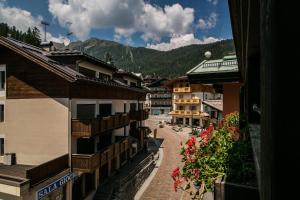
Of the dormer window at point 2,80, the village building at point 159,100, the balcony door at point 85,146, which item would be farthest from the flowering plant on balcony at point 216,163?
the village building at point 159,100

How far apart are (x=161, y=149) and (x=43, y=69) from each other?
25.2 m

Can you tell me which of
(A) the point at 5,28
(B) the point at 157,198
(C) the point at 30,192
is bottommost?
(B) the point at 157,198

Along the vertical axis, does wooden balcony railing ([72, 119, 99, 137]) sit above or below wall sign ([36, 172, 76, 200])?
above

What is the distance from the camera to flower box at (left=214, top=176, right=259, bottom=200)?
4.92 ft

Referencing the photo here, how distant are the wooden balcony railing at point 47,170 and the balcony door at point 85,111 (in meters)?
3.27

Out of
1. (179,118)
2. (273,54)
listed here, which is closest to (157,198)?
(273,54)

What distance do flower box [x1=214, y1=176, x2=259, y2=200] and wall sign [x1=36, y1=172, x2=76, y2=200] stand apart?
14.0 m

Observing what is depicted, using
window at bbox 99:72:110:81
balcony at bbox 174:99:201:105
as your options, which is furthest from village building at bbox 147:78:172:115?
window at bbox 99:72:110:81

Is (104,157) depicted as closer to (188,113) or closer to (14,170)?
(14,170)

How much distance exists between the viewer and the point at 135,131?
114 feet

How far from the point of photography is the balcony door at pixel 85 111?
18733 mm

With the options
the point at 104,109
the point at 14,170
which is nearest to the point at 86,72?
the point at 104,109

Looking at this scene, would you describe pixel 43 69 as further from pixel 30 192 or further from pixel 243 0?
pixel 243 0

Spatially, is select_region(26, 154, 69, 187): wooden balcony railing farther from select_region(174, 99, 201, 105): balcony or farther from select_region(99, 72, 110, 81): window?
select_region(174, 99, 201, 105): balcony
